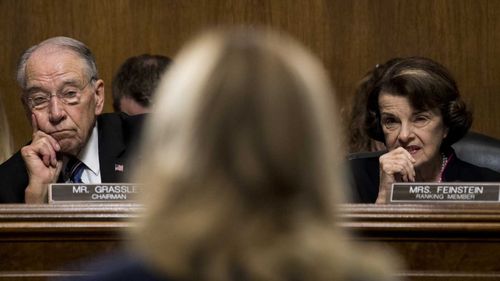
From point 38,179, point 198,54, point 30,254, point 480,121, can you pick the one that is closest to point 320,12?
point 480,121

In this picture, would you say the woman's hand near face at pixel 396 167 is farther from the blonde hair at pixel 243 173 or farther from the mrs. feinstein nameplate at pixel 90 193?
the blonde hair at pixel 243 173

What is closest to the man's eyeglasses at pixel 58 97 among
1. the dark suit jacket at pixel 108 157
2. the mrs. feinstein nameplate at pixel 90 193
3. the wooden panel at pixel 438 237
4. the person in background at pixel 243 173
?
the dark suit jacket at pixel 108 157

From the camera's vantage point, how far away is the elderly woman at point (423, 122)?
4.07 meters

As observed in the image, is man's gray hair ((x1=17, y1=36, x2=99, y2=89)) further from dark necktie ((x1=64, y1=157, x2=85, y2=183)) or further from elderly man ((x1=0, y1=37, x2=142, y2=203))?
dark necktie ((x1=64, y1=157, x2=85, y2=183))

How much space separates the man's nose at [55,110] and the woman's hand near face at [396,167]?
99 centimetres

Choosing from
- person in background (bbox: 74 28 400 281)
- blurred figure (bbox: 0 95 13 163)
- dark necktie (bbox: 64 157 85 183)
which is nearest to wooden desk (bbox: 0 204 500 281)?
dark necktie (bbox: 64 157 85 183)

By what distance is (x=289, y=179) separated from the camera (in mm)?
1308

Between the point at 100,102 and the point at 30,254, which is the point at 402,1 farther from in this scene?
the point at 30,254

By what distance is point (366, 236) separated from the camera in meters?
3.13

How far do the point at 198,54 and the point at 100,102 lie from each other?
2.87 meters

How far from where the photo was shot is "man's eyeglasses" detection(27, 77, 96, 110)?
4.07 metres

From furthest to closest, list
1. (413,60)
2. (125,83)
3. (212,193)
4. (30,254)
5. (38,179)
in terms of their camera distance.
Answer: (125,83) < (413,60) < (38,179) < (30,254) < (212,193)

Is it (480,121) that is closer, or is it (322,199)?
(322,199)

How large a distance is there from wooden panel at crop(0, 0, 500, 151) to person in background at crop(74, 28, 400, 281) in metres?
4.35
